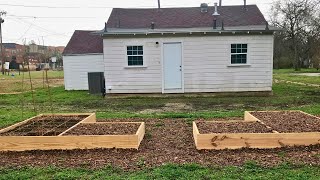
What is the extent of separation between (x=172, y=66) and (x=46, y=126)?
731cm

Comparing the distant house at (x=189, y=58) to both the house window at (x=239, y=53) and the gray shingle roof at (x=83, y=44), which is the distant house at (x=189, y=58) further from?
the gray shingle roof at (x=83, y=44)

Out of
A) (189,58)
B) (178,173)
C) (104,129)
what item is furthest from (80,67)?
(178,173)

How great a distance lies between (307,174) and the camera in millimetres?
3729

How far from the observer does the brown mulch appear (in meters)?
4.30

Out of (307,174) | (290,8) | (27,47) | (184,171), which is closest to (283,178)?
(307,174)

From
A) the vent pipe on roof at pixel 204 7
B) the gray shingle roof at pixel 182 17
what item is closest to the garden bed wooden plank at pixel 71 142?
the gray shingle roof at pixel 182 17

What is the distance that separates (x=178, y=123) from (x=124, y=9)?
31.8 feet

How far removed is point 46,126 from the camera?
6227 mm

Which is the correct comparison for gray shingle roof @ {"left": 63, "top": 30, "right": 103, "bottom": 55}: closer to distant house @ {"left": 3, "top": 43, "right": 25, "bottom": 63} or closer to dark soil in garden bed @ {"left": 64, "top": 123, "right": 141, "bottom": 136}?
distant house @ {"left": 3, "top": 43, "right": 25, "bottom": 63}

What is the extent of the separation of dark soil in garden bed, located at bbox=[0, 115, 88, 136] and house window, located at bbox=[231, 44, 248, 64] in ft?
24.7

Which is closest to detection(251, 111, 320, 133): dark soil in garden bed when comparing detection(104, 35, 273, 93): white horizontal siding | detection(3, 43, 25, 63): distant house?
detection(104, 35, 273, 93): white horizontal siding

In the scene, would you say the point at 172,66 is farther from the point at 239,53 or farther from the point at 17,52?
the point at 17,52

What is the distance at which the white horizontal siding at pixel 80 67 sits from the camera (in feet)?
52.1

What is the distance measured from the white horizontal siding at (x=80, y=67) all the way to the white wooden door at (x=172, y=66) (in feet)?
15.0
